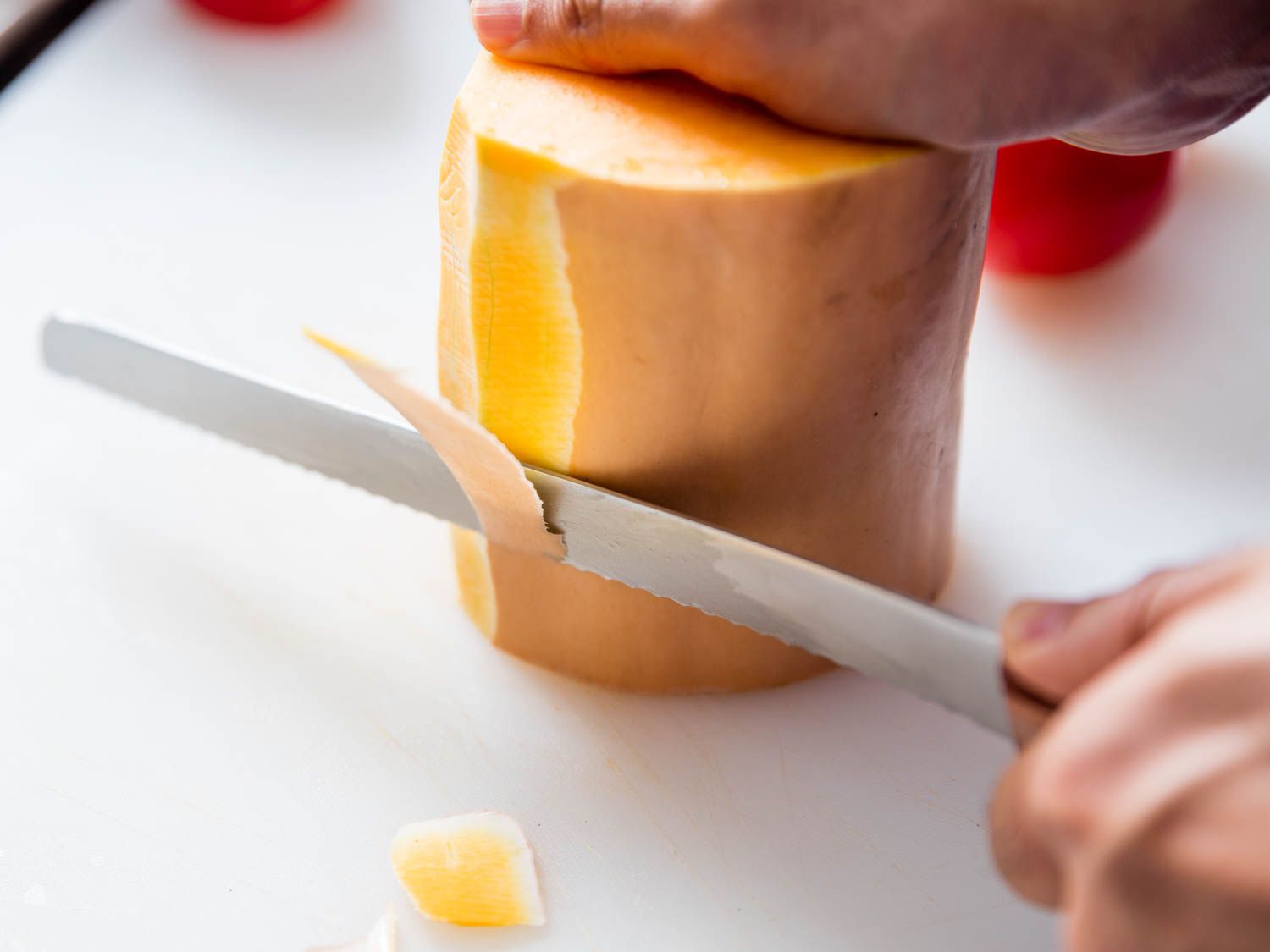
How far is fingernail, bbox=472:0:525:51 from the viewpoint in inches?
27.4

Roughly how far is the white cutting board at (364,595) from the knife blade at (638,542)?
8 centimetres

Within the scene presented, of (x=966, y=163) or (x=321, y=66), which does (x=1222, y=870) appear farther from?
(x=321, y=66)

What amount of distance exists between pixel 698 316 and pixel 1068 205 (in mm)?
426

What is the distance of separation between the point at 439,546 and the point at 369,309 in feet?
0.76

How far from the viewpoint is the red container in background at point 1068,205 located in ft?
3.13

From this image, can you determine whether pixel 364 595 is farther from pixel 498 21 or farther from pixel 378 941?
pixel 498 21

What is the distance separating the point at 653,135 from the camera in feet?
2.13

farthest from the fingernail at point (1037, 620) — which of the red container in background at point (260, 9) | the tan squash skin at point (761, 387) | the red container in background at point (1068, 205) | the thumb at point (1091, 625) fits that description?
the red container in background at point (260, 9)

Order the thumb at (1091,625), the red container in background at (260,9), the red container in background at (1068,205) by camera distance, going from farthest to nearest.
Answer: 1. the red container in background at (260,9)
2. the red container in background at (1068,205)
3. the thumb at (1091,625)

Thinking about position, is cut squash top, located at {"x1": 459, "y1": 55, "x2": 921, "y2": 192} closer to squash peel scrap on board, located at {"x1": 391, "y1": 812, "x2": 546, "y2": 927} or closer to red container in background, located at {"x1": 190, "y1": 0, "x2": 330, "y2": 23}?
squash peel scrap on board, located at {"x1": 391, "y1": 812, "x2": 546, "y2": 927}

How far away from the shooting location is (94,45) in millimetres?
1236

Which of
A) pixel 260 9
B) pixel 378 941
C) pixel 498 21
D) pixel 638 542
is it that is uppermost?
pixel 498 21

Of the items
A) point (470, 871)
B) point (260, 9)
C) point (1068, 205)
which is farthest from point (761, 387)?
point (260, 9)

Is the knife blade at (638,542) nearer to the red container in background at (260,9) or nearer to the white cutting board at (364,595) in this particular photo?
the white cutting board at (364,595)
